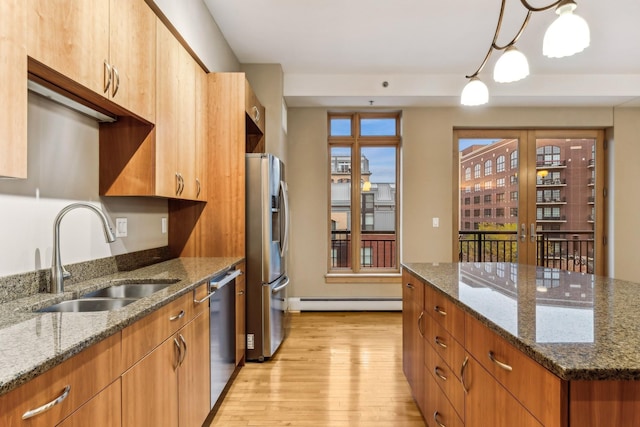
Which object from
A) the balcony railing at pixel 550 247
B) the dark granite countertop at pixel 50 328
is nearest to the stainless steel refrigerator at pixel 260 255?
the dark granite countertop at pixel 50 328

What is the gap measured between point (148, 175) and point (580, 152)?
200 inches

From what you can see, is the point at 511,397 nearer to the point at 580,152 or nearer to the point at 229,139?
the point at 229,139

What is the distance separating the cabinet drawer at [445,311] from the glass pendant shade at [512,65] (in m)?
1.22

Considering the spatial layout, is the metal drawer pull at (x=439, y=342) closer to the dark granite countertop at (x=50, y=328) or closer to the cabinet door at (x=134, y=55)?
the dark granite countertop at (x=50, y=328)

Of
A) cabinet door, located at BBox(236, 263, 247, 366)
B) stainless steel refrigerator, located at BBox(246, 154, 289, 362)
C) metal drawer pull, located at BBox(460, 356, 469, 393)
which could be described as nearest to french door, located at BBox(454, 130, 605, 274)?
stainless steel refrigerator, located at BBox(246, 154, 289, 362)

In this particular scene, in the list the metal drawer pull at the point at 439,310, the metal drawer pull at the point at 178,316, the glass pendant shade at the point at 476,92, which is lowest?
the metal drawer pull at the point at 439,310


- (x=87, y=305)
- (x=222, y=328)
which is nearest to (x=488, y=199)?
(x=222, y=328)

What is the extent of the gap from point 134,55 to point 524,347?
201 cm

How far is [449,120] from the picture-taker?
4.39 m

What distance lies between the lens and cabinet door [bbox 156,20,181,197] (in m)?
1.96

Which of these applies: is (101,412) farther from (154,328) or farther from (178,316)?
(178,316)

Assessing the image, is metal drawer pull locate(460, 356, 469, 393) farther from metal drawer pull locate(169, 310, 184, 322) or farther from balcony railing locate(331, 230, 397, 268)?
balcony railing locate(331, 230, 397, 268)

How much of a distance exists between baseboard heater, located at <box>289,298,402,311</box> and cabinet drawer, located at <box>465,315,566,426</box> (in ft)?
10.2

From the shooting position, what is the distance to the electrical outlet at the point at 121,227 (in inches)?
82.1
